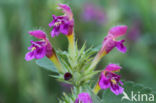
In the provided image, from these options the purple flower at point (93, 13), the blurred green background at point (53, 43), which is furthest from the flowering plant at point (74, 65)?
the purple flower at point (93, 13)

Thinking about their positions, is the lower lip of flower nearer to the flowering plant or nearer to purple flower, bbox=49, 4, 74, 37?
the flowering plant

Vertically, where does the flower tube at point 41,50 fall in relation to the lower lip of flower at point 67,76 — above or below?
above

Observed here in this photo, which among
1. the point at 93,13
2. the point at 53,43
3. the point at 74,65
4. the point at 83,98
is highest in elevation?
the point at 74,65

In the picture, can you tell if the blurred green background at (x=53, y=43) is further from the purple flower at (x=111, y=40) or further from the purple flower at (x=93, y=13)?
the purple flower at (x=111, y=40)

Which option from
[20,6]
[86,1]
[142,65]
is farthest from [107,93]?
[86,1]

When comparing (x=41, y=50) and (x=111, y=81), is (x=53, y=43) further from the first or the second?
(x=111, y=81)

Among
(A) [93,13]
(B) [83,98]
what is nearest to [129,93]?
(B) [83,98]

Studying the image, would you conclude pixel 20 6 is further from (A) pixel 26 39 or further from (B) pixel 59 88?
(B) pixel 59 88
